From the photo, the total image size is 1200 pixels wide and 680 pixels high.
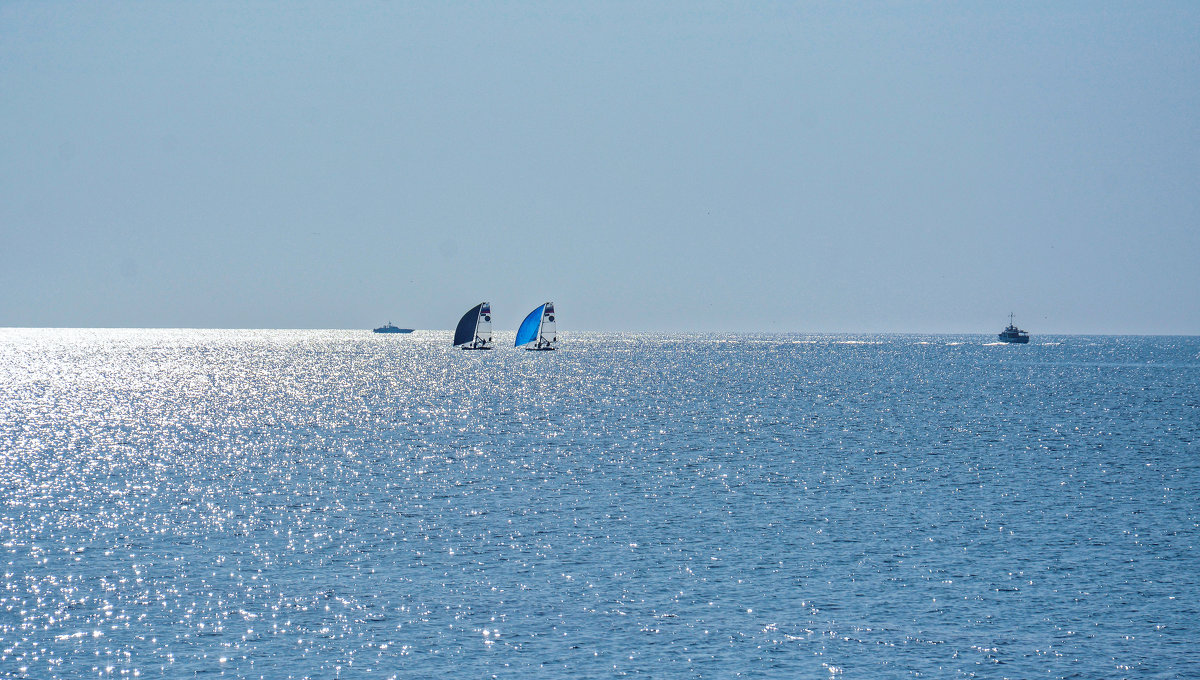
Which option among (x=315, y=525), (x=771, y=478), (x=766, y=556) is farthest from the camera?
(x=771, y=478)

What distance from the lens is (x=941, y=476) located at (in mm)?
65688

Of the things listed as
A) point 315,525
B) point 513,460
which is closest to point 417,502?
point 315,525

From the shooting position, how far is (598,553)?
4156 cm

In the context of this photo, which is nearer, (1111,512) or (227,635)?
(227,635)

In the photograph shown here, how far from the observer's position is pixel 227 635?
1195 inches

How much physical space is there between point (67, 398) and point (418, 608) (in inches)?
4619

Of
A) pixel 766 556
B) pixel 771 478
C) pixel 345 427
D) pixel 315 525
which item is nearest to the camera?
pixel 766 556

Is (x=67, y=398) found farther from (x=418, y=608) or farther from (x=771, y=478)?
(x=418, y=608)

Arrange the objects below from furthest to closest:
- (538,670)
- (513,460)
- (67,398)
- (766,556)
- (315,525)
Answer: (67,398), (513,460), (315,525), (766,556), (538,670)

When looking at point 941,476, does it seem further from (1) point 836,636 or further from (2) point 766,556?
(1) point 836,636

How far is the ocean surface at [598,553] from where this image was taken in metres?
29.3

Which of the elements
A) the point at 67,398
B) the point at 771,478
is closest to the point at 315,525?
the point at 771,478

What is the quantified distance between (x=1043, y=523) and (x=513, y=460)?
33.7 meters

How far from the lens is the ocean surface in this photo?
2933 cm
